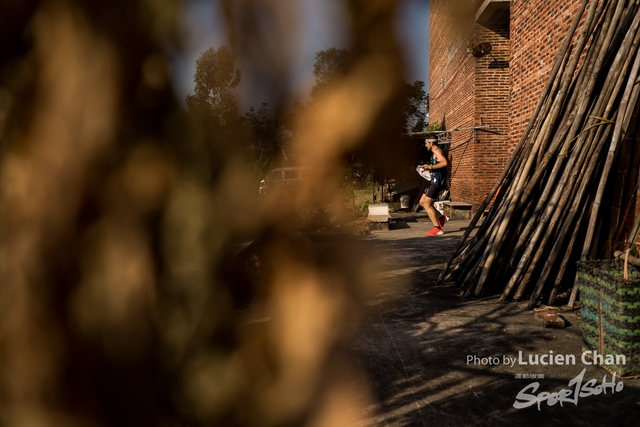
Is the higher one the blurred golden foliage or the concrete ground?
the blurred golden foliage

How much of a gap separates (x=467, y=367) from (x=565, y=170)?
2119 mm

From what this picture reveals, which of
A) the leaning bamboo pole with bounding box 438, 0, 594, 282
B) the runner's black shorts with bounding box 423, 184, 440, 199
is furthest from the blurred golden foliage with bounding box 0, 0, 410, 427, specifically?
the runner's black shorts with bounding box 423, 184, 440, 199

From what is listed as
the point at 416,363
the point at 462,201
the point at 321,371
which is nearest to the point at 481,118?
the point at 462,201

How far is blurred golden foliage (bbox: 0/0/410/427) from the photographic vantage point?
355 millimetres

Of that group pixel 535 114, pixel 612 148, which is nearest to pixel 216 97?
pixel 612 148

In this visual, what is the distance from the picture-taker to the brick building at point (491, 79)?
434mm

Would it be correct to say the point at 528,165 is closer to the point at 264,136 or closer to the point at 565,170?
the point at 565,170

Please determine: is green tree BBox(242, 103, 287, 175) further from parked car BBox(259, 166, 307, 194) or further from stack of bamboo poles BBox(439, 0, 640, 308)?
stack of bamboo poles BBox(439, 0, 640, 308)

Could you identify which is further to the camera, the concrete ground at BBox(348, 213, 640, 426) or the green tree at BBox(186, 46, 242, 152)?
the concrete ground at BBox(348, 213, 640, 426)

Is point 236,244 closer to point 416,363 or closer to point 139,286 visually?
point 139,286

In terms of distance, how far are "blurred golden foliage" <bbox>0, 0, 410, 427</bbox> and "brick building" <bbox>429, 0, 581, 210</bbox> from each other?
4.0 inches

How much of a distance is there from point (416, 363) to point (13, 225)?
7.73 feet

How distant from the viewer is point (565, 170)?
11.6ft

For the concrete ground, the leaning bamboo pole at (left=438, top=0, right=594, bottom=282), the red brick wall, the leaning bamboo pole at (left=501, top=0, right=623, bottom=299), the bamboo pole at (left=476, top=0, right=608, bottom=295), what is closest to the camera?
the concrete ground
